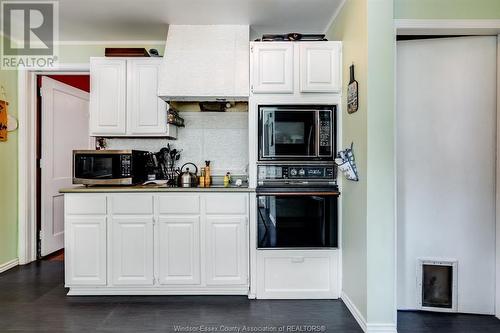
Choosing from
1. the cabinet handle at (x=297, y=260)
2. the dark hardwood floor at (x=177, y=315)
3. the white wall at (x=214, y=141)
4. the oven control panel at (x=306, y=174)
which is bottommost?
the dark hardwood floor at (x=177, y=315)

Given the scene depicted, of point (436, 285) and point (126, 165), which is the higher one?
point (126, 165)

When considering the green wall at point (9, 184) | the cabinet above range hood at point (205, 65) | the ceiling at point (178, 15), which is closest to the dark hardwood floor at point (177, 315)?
the green wall at point (9, 184)

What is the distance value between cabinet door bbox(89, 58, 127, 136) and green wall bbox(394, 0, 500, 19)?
2459 millimetres

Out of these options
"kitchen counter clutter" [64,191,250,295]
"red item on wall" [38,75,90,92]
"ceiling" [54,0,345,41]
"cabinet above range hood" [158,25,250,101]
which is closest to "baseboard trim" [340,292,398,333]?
"kitchen counter clutter" [64,191,250,295]

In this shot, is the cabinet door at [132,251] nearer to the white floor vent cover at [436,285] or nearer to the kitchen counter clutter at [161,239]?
the kitchen counter clutter at [161,239]

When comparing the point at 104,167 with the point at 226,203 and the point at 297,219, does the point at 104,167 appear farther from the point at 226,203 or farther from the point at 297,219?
the point at 297,219

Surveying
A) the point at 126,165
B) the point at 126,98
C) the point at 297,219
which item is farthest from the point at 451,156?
the point at 126,98

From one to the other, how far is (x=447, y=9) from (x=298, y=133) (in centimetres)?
138

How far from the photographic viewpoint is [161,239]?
265 cm

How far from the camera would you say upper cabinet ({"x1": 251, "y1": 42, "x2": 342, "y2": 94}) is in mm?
2662

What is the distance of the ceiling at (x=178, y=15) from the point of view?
2594mm

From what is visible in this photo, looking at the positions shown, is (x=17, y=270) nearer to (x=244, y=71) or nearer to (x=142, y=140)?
(x=142, y=140)

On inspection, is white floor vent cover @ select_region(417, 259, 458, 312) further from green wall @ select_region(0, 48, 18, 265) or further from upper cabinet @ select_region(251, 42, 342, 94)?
green wall @ select_region(0, 48, 18, 265)

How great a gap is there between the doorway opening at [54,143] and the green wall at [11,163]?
226 millimetres
